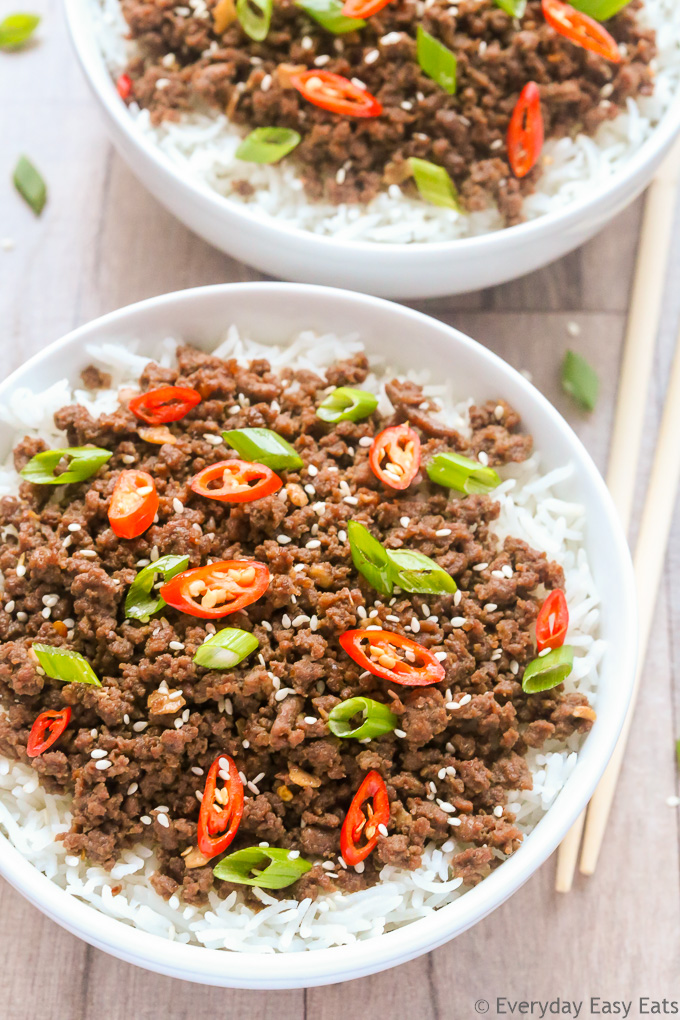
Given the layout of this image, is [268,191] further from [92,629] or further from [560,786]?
[560,786]

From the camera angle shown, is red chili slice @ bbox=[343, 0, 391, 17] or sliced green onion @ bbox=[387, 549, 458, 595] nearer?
sliced green onion @ bbox=[387, 549, 458, 595]

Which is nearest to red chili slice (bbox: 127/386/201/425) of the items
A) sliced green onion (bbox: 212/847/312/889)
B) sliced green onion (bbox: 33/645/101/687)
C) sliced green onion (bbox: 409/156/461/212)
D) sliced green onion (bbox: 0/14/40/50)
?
sliced green onion (bbox: 33/645/101/687)

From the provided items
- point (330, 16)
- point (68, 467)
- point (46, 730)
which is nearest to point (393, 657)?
point (46, 730)

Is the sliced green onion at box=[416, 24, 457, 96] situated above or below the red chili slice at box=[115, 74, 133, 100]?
above

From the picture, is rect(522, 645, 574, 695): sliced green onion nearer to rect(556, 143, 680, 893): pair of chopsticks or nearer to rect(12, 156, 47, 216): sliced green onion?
rect(556, 143, 680, 893): pair of chopsticks

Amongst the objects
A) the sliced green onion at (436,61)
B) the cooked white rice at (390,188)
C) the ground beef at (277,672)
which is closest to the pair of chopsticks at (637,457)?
the cooked white rice at (390,188)

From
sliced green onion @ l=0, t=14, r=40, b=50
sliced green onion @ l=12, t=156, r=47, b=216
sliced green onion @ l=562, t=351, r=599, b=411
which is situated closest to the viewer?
sliced green onion @ l=562, t=351, r=599, b=411

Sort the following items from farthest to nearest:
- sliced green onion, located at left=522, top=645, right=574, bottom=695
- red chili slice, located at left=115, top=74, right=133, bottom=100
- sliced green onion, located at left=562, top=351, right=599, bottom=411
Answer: sliced green onion, located at left=562, top=351, right=599, bottom=411, red chili slice, located at left=115, top=74, right=133, bottom=100, sliced green onion, located at left=522, top=645, right=574, bottom=695
